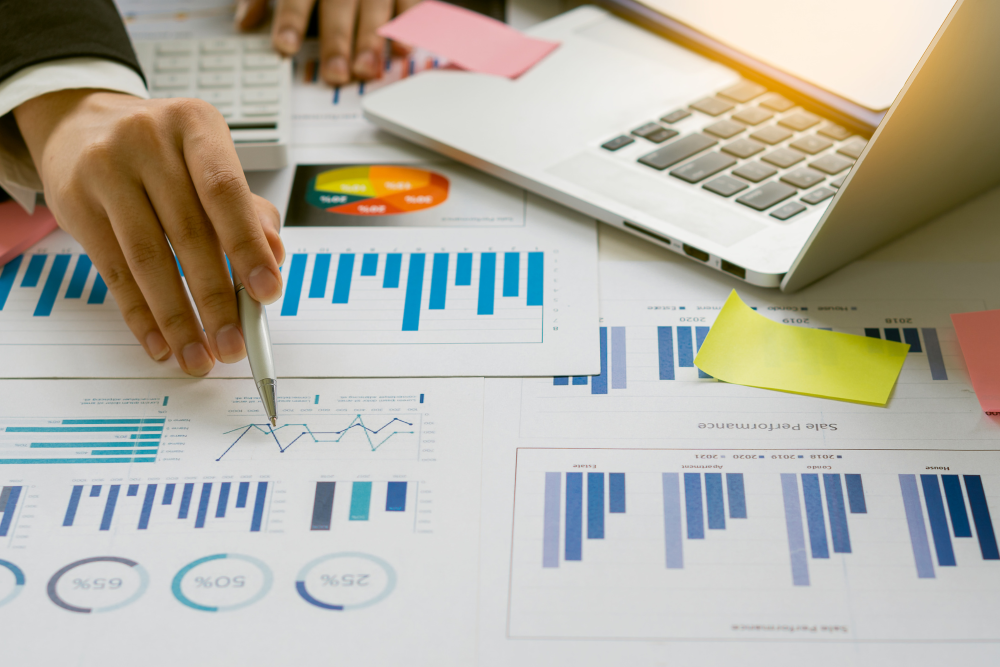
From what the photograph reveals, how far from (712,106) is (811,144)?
0.36ft

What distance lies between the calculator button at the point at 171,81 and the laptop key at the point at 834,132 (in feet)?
2.26

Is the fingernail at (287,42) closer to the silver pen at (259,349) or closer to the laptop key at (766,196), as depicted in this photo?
the silver pen at (259,349)

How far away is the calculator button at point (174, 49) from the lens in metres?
0.88

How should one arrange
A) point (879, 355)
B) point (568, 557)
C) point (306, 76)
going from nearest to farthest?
1. point (568, 557)
2. point (879, 355)
3. point (306, 76)

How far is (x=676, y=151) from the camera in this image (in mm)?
716

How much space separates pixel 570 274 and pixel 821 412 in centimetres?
23

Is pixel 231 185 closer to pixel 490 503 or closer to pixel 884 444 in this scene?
pixel 490 503

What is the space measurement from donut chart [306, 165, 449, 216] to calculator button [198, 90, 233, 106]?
0.15 metres

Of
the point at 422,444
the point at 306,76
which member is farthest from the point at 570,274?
the point at 306,76

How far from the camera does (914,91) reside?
0.51 metres

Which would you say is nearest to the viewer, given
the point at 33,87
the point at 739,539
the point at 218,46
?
the point at 739,539

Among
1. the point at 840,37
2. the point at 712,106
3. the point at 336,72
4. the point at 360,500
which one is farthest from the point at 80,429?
the point at 840,37

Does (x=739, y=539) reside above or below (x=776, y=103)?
below

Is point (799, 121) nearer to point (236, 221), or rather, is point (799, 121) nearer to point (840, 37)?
point (840, 37)
